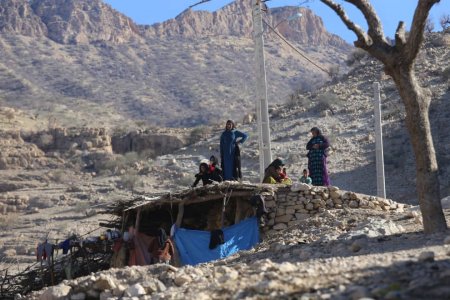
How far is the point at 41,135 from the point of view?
135 ft

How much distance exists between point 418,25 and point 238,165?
6659 mm

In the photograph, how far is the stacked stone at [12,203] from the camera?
32312mm

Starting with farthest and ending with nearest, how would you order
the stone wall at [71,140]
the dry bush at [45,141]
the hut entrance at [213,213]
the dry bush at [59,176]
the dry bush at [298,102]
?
the dry bush at [45,141] < the stone wall at [71,140] < the dry bush at [298,102] < the dry bush at [59,176] < the hut entrance at [213,213]

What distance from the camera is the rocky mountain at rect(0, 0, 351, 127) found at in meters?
58.5

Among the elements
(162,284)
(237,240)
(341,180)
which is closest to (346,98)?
(341,180)

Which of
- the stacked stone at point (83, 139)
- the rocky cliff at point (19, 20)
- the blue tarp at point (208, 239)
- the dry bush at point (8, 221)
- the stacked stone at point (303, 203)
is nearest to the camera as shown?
the blue tarp at point (208, 239)

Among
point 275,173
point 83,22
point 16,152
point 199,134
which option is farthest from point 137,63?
point 275,173

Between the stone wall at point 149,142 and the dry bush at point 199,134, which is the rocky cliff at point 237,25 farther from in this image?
the dry bush at point 199,134

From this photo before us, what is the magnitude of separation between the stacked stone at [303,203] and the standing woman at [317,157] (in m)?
1.07

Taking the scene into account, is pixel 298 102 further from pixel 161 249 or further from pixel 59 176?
pixel 161 249

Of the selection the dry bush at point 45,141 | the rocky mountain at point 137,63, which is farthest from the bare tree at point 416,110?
the rocky mountain at point 137,63

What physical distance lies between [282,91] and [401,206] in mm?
52010

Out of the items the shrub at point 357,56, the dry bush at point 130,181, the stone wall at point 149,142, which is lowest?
the dry bush at point 130,181

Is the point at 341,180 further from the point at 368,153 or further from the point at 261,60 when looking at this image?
the point at 261,60
